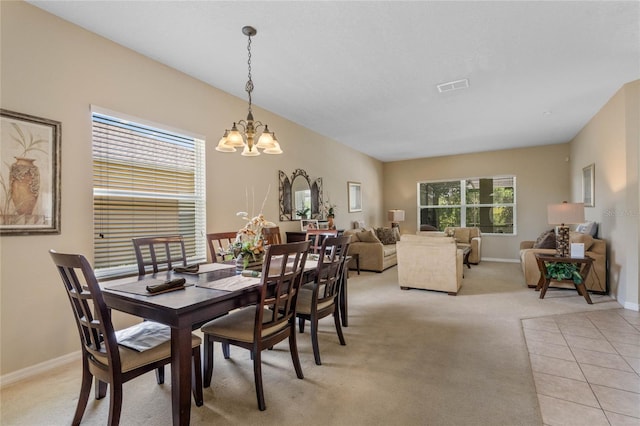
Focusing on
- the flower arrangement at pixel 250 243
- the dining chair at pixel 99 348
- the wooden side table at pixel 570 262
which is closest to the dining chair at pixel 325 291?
the flower arrangement at pixel 250 243

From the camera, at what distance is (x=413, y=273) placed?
15.4ft

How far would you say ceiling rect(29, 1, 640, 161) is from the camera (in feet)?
7.80

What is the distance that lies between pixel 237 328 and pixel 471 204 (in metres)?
7.51

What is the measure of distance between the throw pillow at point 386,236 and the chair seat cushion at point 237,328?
16.9ft

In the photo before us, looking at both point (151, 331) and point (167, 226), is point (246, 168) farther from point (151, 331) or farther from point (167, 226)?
point (151, 331)

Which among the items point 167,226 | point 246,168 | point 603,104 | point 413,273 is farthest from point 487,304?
point 167,226

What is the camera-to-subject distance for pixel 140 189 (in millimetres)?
3105

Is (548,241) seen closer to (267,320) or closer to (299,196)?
(299,196)

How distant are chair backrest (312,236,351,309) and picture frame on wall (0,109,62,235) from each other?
218 centimetres

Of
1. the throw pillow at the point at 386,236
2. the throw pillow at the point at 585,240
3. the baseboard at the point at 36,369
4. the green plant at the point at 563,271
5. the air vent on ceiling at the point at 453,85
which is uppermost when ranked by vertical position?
the air vent on ceiling at the point at 453,85

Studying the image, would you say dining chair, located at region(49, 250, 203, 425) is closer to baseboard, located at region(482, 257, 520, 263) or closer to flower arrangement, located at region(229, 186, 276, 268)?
flower arrangement, located at region(229, 186, 276, 268)

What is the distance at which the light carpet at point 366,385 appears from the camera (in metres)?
1.83

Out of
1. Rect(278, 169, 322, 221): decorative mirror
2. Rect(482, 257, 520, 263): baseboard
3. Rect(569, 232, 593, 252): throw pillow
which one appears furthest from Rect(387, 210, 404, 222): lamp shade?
Rect(569, 232, 593, 252): throw pillow

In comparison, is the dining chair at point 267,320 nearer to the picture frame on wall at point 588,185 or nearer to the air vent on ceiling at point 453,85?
the air vent on ceiling at point 453,85
